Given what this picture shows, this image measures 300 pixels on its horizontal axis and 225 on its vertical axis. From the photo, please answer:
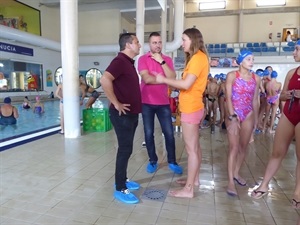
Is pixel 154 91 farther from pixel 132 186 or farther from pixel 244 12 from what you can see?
pixel 244 12

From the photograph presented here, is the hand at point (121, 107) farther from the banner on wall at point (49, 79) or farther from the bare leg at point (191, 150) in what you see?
the banner on wall at point (49, 79)

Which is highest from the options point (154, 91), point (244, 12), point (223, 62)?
point (244, 12)

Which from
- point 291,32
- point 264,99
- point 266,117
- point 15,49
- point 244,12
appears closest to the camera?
point 266,117

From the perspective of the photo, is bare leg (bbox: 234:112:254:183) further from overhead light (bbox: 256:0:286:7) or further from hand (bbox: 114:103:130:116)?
overhead light (bbox: 256:0:286:7)

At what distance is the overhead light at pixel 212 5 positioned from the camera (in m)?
19.8

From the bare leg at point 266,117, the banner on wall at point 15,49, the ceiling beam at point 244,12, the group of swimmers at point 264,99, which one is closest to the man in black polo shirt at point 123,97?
the group of swimmers at point 264,99

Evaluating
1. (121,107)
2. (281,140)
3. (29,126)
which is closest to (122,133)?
(121,107)

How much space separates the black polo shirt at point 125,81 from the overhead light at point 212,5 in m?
20.0

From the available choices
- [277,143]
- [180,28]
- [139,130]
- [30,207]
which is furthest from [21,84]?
[277,143]

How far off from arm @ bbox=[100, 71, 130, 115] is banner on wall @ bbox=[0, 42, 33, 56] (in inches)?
554

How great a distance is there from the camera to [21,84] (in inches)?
626

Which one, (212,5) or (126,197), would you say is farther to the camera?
(212,5)

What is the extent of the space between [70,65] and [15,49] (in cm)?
1149

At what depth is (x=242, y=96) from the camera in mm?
2600
